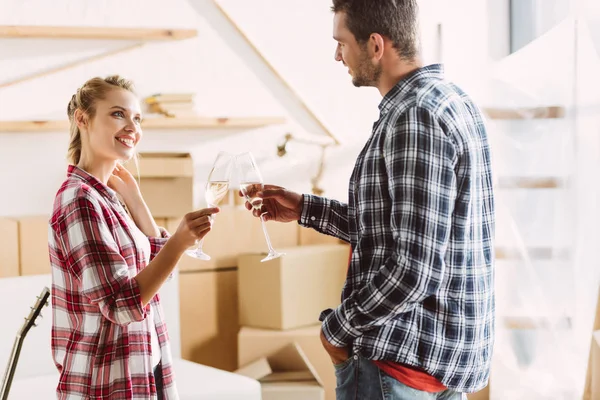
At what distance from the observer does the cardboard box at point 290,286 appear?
3.31 m

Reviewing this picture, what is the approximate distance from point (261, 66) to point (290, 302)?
1.16 meters

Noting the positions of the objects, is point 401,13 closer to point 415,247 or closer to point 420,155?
point 420,155

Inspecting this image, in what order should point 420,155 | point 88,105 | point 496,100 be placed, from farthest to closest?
point 496,100 → point 88,105 → point 420,155

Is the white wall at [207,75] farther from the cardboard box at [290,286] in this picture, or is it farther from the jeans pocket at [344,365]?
the jeans pocket at [344,365]

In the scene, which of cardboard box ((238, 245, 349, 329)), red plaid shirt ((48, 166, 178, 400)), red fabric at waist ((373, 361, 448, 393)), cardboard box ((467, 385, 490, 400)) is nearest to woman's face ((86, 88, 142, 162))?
red plaid shirt ((48, 166, 178, 400))

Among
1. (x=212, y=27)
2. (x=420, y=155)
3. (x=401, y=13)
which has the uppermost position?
(x=212, y=27)

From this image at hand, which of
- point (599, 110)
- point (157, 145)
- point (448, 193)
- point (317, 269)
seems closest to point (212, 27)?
point (157, 145)

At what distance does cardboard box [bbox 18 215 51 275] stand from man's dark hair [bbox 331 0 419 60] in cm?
198

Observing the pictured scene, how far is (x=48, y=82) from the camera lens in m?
3.28

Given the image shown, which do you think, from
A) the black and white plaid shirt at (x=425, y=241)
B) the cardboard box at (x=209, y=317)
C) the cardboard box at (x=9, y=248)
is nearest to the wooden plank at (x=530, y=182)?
the cardboard box at (x=209, y=317)

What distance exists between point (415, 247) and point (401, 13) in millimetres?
458

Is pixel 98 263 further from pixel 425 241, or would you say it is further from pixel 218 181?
pixel 425 241

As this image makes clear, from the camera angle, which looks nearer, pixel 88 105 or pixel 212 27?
pixel 88 105

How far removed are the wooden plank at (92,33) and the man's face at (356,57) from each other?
204 cm
